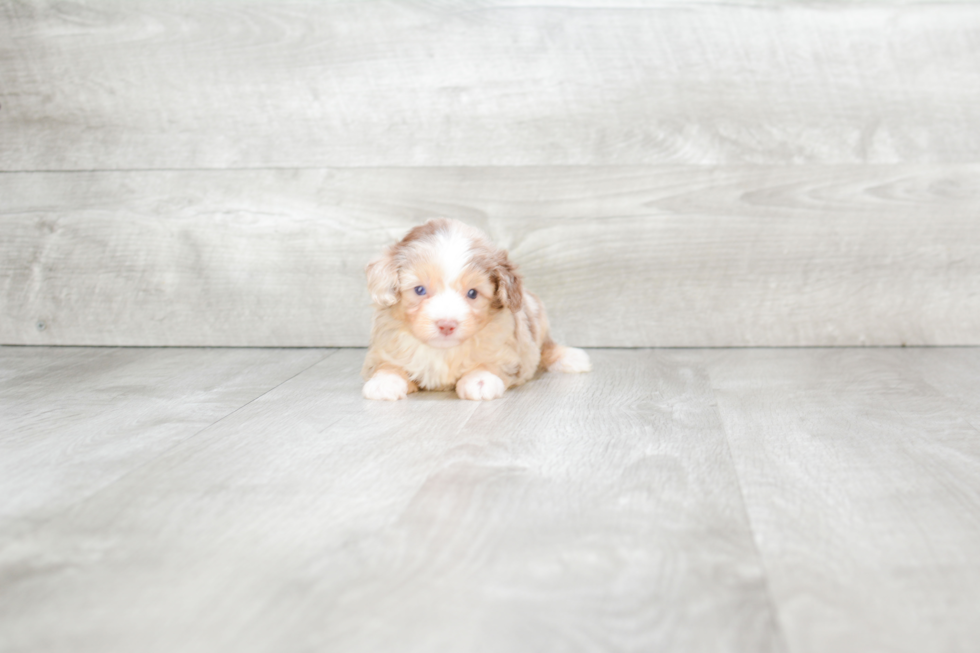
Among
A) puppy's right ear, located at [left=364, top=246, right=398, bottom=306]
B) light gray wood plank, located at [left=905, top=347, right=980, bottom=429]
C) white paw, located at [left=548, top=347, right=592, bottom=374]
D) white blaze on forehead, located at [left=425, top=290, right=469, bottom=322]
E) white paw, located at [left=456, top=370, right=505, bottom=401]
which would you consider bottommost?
light gray wood plank, located at [left=905, top=347, right=980, bottom=429]

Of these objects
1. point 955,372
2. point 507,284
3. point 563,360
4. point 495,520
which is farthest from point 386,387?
point 955,372

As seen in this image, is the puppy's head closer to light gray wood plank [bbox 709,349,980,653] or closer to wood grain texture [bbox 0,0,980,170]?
light gray wood plank [bbox 709,349,980,653]

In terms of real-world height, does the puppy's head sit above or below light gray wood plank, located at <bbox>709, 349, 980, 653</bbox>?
above

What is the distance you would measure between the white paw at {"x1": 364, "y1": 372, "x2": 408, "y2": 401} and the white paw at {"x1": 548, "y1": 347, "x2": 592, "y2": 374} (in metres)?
0.37

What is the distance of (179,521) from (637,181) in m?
1.37

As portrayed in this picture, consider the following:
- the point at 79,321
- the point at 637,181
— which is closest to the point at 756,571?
the point at 637,181

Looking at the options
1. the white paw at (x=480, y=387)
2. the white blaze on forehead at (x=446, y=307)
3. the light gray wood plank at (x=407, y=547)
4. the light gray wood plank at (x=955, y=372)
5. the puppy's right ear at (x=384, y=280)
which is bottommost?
the light gray wood plank at (x=955, y=372)

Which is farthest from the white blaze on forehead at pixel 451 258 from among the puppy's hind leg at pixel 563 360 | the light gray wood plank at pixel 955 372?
the light gray wood plank at pixel 955 372

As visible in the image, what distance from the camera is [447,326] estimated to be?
4.46 ft

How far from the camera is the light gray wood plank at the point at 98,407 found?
969mm

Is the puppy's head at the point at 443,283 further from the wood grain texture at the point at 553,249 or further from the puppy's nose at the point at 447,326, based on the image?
the wood grain texture at the point at 553,249

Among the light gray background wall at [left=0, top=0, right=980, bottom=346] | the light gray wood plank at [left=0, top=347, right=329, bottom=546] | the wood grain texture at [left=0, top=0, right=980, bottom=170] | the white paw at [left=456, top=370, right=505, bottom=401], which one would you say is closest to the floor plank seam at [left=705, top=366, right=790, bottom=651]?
the white paw at [left=456, top=370, right=505, bottom=401]

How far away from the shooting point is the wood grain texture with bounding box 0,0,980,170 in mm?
1885

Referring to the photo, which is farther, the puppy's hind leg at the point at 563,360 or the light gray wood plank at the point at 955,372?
the puppy's hind leg at the point at 563,360
